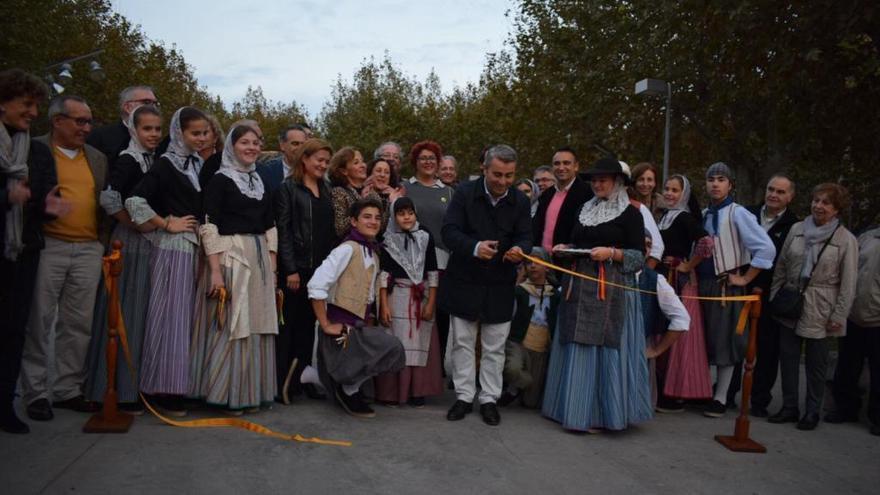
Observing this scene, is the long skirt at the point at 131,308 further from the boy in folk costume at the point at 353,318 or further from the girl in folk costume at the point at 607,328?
the girl in folk costume at the point at 607,328

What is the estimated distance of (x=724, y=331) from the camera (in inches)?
251

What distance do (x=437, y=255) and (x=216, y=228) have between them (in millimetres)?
2104

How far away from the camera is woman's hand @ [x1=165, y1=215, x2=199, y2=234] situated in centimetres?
521

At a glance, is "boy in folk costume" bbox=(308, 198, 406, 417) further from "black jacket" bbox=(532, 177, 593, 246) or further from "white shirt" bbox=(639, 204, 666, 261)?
"white shirt" bbox=(639, 204, 666, 261)

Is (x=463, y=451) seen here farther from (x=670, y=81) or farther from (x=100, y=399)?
(x=670, y=81)

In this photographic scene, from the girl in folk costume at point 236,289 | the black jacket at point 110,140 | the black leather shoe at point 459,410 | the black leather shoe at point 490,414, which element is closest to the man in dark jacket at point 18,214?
the black jacket at point 110,140

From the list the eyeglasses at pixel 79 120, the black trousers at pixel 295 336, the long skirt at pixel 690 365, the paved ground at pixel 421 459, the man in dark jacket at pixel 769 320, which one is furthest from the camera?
the man in dark jacket at pixel 769 320

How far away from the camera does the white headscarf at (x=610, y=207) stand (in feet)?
18.5

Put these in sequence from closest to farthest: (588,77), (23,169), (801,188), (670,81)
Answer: (23,169) < (670,81) < (588,77) < (801,188)

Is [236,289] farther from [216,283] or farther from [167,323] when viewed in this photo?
[167,323]

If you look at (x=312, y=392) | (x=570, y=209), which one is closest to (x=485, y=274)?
(x=570, y=209)

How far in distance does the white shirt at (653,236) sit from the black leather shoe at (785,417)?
167 cm

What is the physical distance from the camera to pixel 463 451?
5.01m

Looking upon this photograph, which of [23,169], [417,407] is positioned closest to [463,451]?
[417,407]
